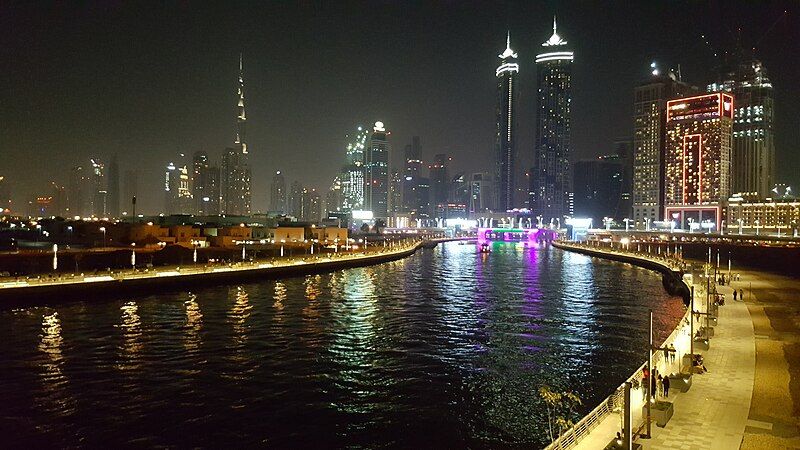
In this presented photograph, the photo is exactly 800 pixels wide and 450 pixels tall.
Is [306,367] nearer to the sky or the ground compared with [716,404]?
nearer to the ground

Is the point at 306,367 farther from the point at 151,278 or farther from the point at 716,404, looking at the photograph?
the point at 151,278

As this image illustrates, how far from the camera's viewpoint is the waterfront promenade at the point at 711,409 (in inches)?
648

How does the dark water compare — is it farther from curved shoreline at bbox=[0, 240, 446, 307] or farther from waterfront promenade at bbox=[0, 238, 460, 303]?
waterfront promenade at bbox=[0, 238, 460, 303]

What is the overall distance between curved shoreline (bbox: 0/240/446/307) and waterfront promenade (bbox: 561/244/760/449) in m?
51.9

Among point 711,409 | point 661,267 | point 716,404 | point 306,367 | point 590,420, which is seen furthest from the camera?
point 661,267

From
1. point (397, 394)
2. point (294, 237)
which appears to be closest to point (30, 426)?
point (397, 394)

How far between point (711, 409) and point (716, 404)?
2.14ft

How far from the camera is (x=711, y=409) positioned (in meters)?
19.2

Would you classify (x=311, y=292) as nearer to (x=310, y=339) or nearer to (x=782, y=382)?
(x=310, y=339)

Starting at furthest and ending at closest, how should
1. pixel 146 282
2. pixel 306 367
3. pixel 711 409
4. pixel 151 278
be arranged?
pixel 151 278 → pixel 146 282 → pixel 306 367 → pixel 711 409

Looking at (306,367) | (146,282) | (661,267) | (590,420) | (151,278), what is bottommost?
(306,367)

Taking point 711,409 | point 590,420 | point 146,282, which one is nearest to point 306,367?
point 590,420

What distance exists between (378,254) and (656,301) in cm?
6588

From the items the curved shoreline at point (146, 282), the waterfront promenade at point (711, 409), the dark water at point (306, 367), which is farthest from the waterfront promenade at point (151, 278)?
the waterfront promenade at point (711, 409)
